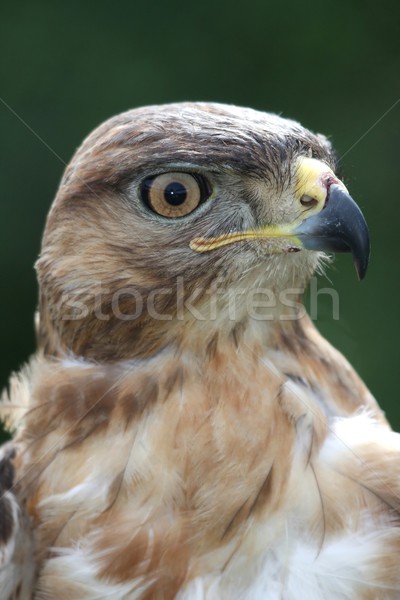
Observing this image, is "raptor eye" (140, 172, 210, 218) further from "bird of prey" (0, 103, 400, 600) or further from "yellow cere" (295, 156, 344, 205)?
"yellow cere" (295, 156, 344, 205)

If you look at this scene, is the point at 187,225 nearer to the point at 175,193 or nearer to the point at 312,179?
the point at 175,193

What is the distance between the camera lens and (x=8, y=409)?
2.46 m

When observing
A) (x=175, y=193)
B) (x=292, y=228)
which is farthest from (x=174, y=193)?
(x=292, y=228)

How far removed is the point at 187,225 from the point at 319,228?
11.6 inches

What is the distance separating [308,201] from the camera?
6.74 ft

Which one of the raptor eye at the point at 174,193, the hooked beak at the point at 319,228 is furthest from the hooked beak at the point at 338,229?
the raptor eye at the point at 174,193

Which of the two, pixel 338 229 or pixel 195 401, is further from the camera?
pixel 195 401

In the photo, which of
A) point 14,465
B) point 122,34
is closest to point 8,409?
point 14,465

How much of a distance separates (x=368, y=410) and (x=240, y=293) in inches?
19.5

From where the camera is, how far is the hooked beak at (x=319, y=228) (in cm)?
200

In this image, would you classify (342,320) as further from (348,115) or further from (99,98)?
(99,98)

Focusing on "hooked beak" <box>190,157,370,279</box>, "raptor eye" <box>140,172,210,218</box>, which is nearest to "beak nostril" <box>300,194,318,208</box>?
"hooked beak" <box>190,157,370,279</box>

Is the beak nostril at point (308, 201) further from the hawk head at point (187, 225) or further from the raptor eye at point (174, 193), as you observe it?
the raptor eye at point (174, 193)

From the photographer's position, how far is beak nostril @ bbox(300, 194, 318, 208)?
80.5 inches
